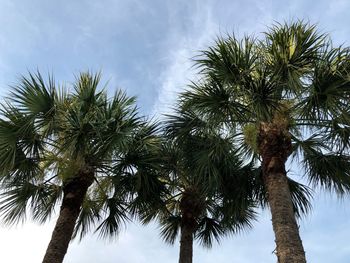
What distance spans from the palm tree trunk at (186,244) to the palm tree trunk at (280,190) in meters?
3.93

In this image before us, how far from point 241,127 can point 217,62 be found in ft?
5.34

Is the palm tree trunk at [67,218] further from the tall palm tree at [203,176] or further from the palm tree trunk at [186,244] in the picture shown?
the palm tree trunk at [186,244]

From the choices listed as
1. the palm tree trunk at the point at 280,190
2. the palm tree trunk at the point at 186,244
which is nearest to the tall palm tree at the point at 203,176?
the palm tree trunk at the point at 186,244

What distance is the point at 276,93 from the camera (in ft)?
27.9

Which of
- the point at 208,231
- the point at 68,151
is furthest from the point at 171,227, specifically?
the point at 68,151

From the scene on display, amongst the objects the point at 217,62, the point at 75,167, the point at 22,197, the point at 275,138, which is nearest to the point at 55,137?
the point at 75,167

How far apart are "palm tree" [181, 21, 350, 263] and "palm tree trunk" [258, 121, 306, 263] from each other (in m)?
0.02

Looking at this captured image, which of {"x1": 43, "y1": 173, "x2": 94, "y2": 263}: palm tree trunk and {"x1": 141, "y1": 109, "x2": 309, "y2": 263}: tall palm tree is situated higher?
{"x1": 141, "y1": 109, "x2": 309, "y2": 263}: tall palm tree

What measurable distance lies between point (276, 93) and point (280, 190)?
1936mm

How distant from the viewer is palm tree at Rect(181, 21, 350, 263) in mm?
8242

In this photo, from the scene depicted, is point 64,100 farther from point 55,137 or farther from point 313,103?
point 313,103

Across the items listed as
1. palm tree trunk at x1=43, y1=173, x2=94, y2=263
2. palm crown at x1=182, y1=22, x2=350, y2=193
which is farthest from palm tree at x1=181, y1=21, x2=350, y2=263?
palm tree trunk at x1=43, y1=173, x2=94, y2=263

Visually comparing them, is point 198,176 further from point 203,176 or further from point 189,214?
point 189,214

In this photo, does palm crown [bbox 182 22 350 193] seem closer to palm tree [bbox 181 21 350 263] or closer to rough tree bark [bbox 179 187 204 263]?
palm tree [bbox 181 21 350 263]
